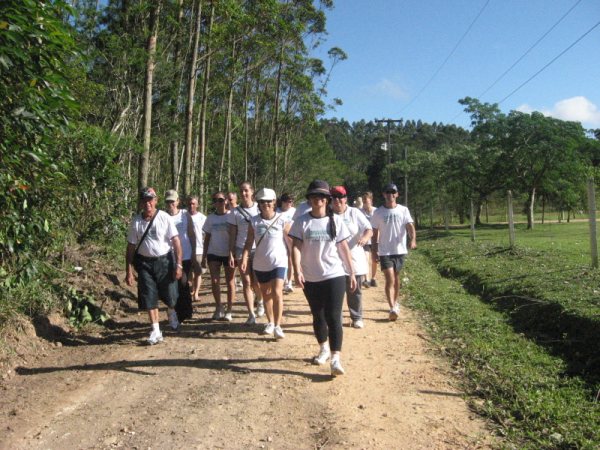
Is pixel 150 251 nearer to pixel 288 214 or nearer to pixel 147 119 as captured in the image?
pixel 288 214

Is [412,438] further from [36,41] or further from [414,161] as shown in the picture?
[414,161]

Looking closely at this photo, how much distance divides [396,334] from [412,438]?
2.95 metres

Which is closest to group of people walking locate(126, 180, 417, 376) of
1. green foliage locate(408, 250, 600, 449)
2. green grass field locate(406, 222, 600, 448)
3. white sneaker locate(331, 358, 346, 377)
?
white sneaker locate(331, 358, 346, 377)

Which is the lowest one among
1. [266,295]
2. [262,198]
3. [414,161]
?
[266,295]

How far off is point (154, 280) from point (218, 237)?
1.34 metres

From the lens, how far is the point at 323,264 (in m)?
4.99

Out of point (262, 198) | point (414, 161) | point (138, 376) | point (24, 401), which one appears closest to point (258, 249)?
point (262, 198)

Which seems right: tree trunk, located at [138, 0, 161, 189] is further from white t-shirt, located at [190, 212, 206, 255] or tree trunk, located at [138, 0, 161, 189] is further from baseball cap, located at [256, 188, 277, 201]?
baseball cap, located at [256, 188, 277, 201]

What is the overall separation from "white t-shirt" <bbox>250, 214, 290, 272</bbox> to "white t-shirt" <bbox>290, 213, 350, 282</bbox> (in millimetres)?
870

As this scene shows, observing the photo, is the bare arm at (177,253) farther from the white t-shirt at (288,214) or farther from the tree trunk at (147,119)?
the tree trunk at (147,119)

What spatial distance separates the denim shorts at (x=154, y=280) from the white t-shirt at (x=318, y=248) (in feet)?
6.47

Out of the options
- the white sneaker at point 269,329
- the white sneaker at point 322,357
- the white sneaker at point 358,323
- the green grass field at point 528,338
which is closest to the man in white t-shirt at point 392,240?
the white sneaker at point 358,323

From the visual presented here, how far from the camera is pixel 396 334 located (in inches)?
259

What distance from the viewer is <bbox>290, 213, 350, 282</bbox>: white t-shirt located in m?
4.99
